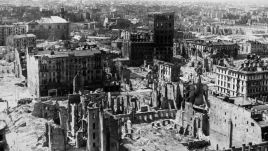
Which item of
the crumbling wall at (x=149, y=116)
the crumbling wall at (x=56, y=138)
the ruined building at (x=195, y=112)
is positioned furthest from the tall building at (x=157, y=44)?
the crumbling wall at (x=56, y=138)

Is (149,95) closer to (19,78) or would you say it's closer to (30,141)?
(30,141)

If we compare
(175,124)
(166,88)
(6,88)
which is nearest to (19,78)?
(6,88)

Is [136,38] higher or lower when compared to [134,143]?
higher

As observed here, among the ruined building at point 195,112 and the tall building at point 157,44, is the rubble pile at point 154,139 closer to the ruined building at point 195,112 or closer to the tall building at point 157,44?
the ruined building at point 195,112

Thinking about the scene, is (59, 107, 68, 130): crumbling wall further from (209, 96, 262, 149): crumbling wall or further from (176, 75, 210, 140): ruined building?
(209, 96, 262, 149): crumbling wall

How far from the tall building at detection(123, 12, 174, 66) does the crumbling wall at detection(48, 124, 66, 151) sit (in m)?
94.2

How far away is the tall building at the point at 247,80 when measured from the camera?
110 m

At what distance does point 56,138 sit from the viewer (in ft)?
236

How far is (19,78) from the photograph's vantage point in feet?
472

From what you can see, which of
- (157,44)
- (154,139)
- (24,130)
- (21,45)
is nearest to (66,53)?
(24,130)

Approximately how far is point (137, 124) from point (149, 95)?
2461cm

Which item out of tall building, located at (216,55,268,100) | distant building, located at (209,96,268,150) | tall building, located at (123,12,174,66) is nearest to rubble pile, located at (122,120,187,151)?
distant building, located at (209,96,268,150)

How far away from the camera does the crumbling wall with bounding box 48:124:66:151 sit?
7188 centimetres

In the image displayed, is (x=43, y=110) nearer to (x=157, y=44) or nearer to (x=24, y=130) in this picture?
(x=24, y=130)
